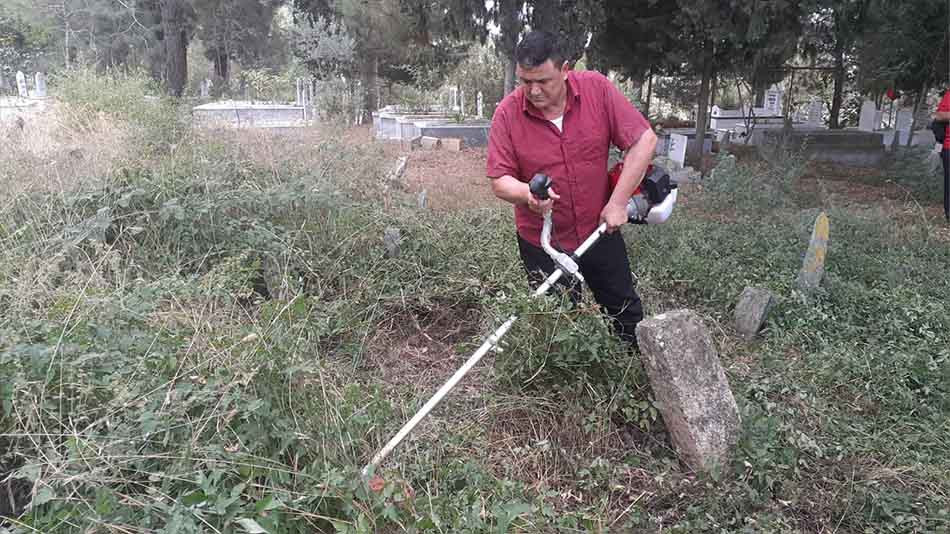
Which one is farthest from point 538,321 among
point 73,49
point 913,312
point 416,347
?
point 73,49

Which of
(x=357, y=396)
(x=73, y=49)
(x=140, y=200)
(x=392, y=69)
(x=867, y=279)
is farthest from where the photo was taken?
(x=73, y=49)

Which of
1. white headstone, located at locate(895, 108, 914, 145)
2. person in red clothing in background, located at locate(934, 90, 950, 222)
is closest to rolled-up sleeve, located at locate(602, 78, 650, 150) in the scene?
person in red clothing in background, located at locate(934, 90, 950, 222)

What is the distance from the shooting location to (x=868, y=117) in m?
17.4

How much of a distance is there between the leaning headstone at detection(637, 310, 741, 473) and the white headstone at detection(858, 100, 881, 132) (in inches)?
692

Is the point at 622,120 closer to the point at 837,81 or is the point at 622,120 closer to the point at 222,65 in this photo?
the point at 837,81

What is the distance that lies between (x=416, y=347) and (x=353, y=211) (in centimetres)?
150

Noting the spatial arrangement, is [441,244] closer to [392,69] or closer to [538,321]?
[538,321]

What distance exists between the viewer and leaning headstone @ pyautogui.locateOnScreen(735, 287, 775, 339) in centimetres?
412

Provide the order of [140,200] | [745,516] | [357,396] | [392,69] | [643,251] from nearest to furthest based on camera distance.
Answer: [745,516] → [357,396] → [140,200] → [643,251] → [392,69]

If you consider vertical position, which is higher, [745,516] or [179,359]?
[179,359]

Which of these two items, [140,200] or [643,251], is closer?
[140,200]

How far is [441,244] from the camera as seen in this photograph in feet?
16.8

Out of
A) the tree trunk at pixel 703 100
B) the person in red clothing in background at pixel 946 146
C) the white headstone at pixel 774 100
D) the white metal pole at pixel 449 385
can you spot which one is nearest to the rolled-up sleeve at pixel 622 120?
the white metal pole at pixel 449 385

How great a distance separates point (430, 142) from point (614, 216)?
448 inches
